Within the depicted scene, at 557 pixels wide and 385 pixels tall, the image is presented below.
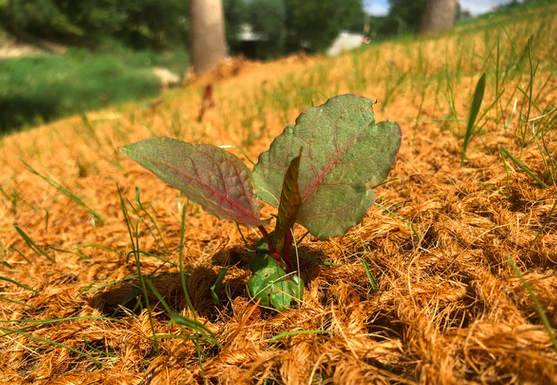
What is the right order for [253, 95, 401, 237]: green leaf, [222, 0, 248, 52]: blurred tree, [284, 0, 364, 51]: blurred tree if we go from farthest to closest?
[284, 0, 364, 51]: blurred tree, [222, 0, 248, 52]: blurred tree, [253, 95, 401, 237]: green leaf

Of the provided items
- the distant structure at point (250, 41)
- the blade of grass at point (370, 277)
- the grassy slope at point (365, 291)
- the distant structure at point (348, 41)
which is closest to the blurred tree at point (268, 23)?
the distant structure at point (250, 41)

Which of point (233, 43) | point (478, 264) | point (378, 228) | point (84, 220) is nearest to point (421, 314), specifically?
point (478, 264)

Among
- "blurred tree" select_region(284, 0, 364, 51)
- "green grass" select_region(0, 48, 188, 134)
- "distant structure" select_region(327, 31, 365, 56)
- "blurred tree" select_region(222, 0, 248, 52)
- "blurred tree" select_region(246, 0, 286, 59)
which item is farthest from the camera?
"blurred tree" select_region(284, 0, 364, 51)

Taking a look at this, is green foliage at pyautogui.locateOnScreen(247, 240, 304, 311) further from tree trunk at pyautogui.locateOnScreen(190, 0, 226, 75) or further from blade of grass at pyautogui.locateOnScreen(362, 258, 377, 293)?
tree trunk at pyautogui.locateOnScreen(190, 0, 226, 75)

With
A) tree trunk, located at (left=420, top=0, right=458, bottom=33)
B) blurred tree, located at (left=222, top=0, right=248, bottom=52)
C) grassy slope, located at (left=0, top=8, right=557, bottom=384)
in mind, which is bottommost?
grassy slope, located at (left=0, top=8, right=557, bottom=384)

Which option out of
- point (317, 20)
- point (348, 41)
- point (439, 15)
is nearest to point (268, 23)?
point (317, 20)

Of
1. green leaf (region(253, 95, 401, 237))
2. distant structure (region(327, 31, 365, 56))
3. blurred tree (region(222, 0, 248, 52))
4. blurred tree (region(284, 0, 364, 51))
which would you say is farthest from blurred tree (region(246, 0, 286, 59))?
green leaf (region(253, 95, 401, 237))

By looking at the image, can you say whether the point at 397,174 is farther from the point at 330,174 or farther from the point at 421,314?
the point at 421,314
